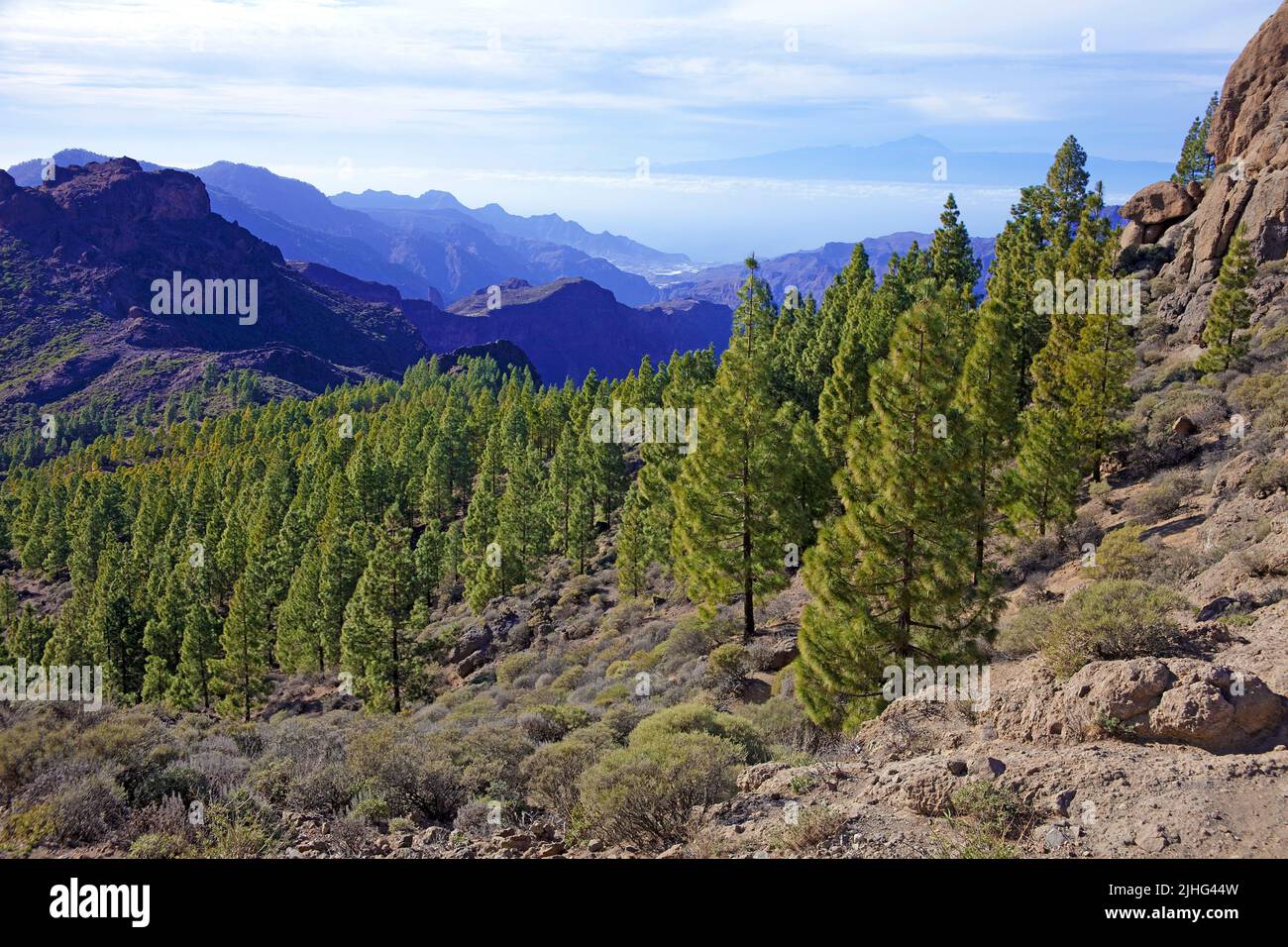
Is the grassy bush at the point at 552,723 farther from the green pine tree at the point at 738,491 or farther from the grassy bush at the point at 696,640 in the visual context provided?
the green pine tree at the point at 738,491

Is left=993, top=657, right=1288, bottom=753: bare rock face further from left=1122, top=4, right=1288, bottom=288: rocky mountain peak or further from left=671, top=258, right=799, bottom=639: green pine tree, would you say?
left=1122, top=4, right=1288, bottom=288: rocky mountain peak

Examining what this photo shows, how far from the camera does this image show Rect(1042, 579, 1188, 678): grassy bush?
9.71 metres

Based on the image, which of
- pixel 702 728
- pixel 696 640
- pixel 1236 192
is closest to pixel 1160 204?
pixel 1236 192

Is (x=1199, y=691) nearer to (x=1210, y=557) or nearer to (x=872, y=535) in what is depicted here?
(x=872, y=535)

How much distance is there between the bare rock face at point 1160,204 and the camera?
4903 centimetres

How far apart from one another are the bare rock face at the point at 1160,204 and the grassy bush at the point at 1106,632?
50.0 m

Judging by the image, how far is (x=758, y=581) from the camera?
23375 millimetres

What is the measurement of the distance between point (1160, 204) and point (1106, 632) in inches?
2028

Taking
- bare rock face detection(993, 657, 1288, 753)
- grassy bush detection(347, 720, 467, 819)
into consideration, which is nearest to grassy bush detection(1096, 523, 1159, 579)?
bare rock face detection(993, 657, 1288, 753)

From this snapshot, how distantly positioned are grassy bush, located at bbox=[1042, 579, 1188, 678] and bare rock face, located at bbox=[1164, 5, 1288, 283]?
37.9 metres

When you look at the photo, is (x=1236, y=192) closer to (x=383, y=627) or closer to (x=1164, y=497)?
(x=1164, y=497)

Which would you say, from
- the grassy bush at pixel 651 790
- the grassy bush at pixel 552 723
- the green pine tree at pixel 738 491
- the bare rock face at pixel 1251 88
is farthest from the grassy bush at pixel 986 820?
the bare rock face at pixel 1251 88

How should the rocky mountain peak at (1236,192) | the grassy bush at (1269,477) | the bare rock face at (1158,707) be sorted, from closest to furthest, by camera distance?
the bare rock face at (1158,707) → the grassy bush at (1269,477) → the rocky mountain peak at (1236,192)
